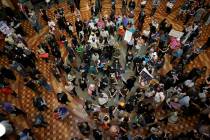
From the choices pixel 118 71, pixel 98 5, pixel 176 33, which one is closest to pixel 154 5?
pixel 176 33

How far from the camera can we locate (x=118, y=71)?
15.2 metres

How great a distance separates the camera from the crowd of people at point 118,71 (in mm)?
13375

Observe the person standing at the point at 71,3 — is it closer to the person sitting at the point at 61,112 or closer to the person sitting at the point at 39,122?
the person sitting at the point at 61,112

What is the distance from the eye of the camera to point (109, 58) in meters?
15.5

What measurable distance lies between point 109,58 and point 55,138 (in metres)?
4.77

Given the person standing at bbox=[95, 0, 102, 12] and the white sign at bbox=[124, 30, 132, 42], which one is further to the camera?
the person standing at bbox=[95, 0, 102, 12]

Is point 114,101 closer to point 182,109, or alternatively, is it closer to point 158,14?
point 182,109

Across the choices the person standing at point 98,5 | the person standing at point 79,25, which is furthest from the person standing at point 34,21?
the person standing at point 98,5

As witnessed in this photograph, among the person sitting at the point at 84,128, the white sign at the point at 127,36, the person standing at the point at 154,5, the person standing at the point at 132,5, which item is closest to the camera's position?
the person sitting at the point at 84,128

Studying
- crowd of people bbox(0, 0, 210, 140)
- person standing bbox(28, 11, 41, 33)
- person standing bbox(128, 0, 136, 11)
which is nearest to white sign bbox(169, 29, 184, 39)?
crowd of people bbox(0, 0, 210, 140)

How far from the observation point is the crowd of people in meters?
13.4

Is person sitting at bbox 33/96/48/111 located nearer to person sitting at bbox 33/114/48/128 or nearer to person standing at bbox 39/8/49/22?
person sitting at bbox 33/114/48/128

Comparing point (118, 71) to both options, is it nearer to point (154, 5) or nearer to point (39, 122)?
point (39, 122)

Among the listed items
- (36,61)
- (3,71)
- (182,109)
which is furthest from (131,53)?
(3,71)
